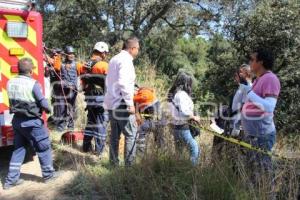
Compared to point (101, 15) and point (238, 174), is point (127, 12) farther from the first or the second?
point (238, 174)

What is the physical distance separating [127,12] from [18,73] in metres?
15.3

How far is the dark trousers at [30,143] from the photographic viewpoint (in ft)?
16.3

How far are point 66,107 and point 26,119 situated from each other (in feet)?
9.12

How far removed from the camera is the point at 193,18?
2214 cm

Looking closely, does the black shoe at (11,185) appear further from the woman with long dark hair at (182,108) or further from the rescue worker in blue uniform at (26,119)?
the woman with long dark hair at (182,108)

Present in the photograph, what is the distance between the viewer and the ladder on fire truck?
17.1 ft

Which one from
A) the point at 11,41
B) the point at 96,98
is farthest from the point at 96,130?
the point at 11,41

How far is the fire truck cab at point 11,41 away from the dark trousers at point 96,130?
1178 millimetres

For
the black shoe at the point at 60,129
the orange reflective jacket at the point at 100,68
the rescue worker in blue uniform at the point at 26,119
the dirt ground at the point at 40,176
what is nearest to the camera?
the dirt ground at the point at 40,176

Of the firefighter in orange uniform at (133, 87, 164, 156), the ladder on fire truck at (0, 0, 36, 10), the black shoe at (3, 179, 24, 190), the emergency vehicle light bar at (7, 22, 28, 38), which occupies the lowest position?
the black shoe at (3, 179, 24, 190)

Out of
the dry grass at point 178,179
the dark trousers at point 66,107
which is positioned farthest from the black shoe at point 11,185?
the dark trousers at point 66,107

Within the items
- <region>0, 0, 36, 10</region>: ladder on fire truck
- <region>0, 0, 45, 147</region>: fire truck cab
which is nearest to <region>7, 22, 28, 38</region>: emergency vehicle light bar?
<region>0, 0, 45, 147</region>: fire truck cab

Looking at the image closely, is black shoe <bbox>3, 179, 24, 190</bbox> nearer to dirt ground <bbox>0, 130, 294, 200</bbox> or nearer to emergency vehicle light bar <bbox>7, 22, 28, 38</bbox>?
dirt ground <bbox>0, 130, 294, 200</bbox>

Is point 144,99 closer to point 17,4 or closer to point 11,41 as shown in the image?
point 11,41
